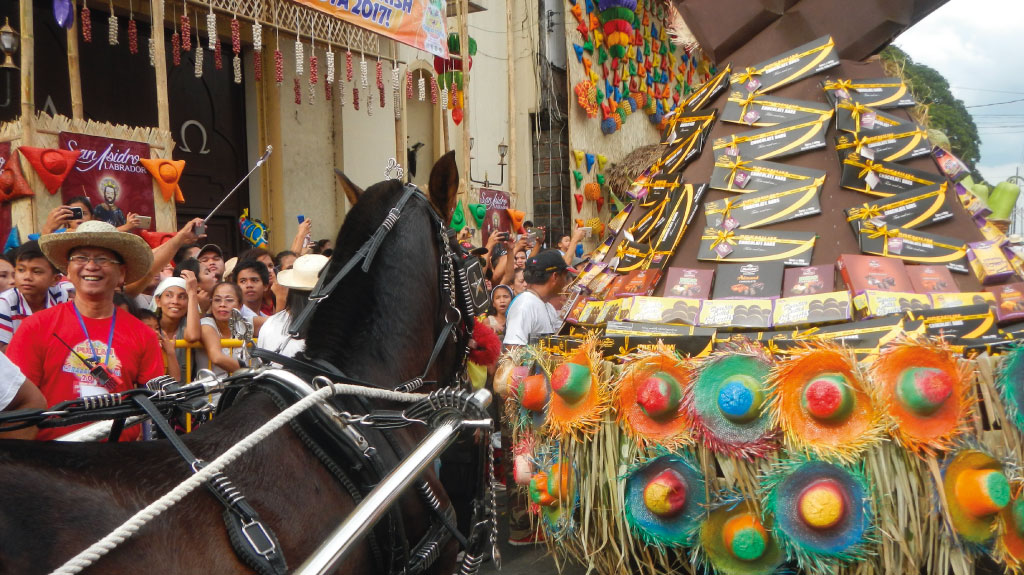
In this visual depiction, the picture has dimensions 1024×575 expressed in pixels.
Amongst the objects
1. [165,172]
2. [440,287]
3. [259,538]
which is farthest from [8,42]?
[259,538]

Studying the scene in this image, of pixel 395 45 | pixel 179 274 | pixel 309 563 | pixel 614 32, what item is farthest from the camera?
pixel 614 32

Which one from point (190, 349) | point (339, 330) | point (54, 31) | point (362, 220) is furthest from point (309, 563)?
point (54, 31)

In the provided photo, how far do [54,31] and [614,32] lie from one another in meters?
9.07

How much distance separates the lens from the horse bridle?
2348mm

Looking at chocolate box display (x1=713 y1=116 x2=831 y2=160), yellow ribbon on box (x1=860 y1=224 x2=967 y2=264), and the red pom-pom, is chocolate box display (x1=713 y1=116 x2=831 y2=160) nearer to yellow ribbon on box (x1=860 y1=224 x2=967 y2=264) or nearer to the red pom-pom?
yellow ribbon on box (x1=860 y1=224 x2=967 y2=264)

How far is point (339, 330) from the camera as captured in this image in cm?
238

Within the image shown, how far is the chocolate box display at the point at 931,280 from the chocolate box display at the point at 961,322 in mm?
241

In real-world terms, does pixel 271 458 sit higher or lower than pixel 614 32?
lower

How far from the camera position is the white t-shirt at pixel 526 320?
5012mm

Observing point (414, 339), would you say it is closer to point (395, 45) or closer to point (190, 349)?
point (190, 349)

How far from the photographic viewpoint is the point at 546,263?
5309 millimetres

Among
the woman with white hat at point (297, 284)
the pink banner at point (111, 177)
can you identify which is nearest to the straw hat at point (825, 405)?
the woman with white hat at point (297, 284)

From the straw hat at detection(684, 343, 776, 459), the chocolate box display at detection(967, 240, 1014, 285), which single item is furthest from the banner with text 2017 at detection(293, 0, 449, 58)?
the chocolate box display at detection(967, 240, 1014, 285)

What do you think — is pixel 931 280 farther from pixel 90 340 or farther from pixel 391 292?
pixel 90 340
